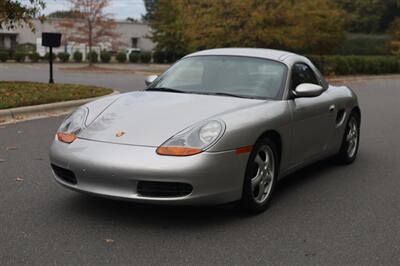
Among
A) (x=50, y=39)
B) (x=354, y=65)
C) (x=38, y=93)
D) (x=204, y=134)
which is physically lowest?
(x=354, y=65)

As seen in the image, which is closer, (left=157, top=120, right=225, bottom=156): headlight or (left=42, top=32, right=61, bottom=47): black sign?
(left=157, top=120, right=225, bottom=156): headlight

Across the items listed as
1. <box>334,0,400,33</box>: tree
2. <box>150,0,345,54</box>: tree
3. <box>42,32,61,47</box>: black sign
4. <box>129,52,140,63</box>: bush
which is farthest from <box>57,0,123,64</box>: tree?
<box>334,0,400,33</box>: tree

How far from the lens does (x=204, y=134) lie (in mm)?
4352

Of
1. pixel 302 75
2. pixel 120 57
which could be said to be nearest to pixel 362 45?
pixel 120 57

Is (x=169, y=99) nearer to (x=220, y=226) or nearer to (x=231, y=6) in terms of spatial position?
(x=220, y=226)

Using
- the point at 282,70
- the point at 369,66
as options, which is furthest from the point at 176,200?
the point at 369,66

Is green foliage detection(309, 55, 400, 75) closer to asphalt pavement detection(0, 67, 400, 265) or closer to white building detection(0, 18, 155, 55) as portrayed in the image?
asphalt pavement detection(0, 67, 400, 265)

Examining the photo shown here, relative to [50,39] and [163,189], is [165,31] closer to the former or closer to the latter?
[50,39]

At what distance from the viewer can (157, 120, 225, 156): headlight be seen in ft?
13.8

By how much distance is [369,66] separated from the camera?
3362cm

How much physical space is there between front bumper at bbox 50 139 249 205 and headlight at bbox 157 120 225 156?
5 centimetres

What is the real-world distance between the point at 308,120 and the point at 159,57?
147 ft

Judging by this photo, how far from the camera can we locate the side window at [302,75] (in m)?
5.68

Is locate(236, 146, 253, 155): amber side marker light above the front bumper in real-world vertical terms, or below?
above
